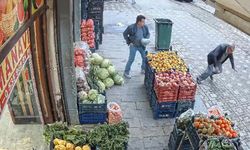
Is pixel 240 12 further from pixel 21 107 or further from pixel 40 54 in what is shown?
pixel 21 107

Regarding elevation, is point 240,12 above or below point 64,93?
above

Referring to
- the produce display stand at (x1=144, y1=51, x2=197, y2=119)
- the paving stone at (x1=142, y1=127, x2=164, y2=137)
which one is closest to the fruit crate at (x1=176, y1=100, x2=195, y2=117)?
the produce display stand at (x1=144, y1=51, x2=197, y2=119)

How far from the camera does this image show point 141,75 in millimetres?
10781

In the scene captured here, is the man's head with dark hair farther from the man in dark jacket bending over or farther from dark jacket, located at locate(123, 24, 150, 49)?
the man in dark jacket bending over

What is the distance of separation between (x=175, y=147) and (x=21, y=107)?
3.62 metres

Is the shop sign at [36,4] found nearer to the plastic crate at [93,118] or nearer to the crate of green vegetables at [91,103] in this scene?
the crate of green vegetables at [91,103]

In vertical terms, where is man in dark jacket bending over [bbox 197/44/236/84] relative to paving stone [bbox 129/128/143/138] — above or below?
above

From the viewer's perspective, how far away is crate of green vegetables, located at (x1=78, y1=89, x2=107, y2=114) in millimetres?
7488

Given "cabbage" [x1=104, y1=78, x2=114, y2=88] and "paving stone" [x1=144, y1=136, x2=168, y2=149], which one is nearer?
"paving stone" [x1=144, y1=136, x2=168, y2=149]

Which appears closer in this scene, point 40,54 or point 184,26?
point 40,54

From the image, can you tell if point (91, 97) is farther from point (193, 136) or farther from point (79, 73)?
point (193, 136)

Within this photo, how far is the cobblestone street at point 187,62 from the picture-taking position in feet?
26.8

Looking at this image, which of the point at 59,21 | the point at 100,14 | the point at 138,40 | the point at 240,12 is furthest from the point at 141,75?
the point at 240,12

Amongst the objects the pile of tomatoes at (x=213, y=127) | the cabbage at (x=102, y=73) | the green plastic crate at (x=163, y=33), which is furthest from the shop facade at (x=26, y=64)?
the green plastic crate at (x=163, y=33)
